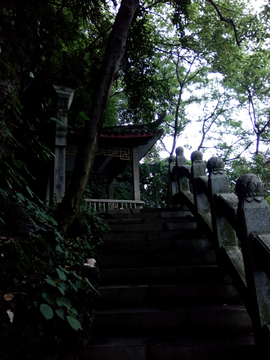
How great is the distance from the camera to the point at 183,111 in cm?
1992

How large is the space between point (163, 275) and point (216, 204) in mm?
1163

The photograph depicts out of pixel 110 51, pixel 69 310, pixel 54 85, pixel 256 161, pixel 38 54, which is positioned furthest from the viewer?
pixel 256 161

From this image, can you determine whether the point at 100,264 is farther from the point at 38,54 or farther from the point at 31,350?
the point at 38,54

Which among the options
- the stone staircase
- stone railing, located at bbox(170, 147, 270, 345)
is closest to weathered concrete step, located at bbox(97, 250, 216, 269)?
the stone staircase

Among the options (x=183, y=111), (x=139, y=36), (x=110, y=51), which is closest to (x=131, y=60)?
(x=139, y=36)

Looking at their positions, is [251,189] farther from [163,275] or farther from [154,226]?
[154,226]

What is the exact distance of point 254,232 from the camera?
2197 mm

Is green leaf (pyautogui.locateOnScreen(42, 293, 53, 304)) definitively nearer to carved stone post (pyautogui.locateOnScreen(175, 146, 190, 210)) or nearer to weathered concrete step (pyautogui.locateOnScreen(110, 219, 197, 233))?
weathered concrete step (pyautogui.locateOnScreen(110, 219, 197, 233))

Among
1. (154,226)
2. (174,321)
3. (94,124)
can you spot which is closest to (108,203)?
(154,226)

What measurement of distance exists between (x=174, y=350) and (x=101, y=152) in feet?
26.8

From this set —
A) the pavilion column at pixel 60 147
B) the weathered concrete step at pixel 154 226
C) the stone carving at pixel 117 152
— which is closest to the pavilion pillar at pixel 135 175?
the stone carving at pixel 117 152

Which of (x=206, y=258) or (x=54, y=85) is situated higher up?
(x=54, y=85)

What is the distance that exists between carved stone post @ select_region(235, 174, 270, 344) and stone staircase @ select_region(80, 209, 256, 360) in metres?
0.33

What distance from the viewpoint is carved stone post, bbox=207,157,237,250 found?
10.5 ft
